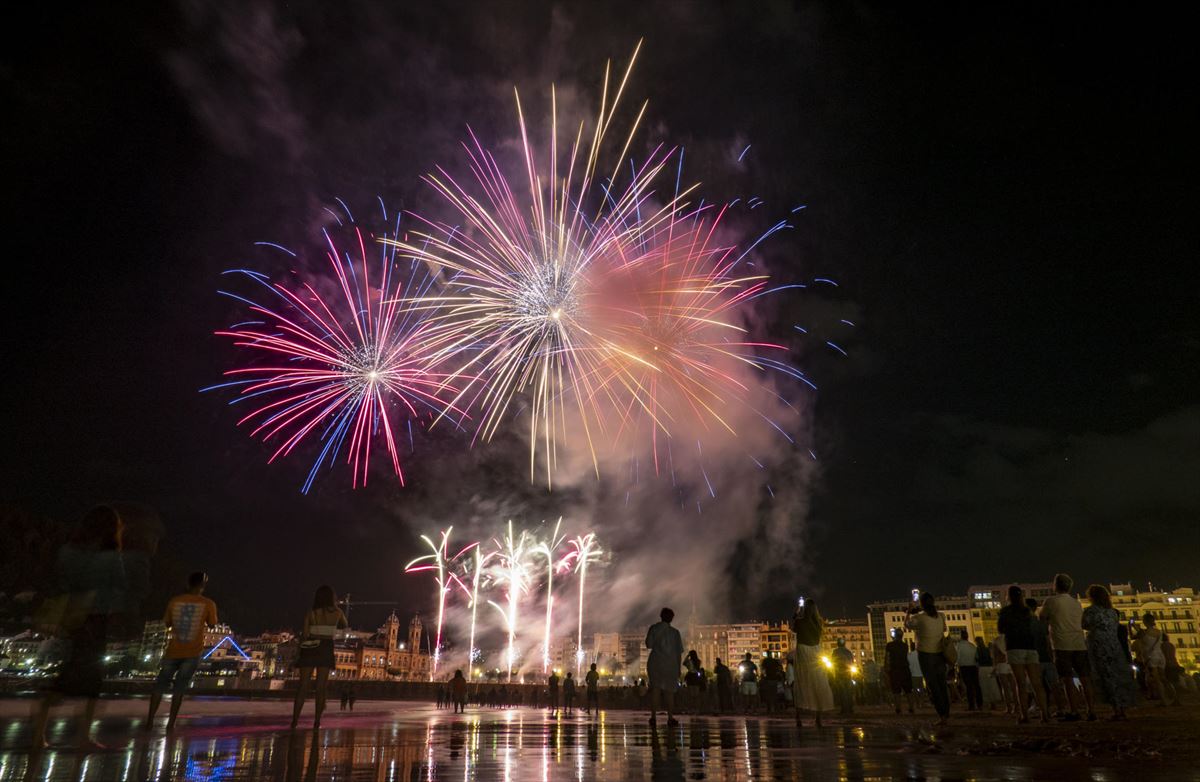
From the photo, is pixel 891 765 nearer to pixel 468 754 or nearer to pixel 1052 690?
pixel 468 754

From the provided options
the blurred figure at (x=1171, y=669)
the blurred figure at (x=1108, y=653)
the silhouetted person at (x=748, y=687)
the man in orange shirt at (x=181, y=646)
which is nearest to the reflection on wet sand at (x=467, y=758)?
the man in orange shirt at (x=181, y=646)

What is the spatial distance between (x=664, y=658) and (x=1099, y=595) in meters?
5.77

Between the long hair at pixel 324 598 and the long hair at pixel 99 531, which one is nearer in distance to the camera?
the long hair at pixel 99 531

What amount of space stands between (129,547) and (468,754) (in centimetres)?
369

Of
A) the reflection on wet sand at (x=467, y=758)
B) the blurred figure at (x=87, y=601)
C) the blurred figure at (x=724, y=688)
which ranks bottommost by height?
the reflection on wet sand at (x=467, y=758)

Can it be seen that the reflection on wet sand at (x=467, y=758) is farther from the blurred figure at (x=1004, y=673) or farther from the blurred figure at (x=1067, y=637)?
the blurred figure at (x=1004, y=673)

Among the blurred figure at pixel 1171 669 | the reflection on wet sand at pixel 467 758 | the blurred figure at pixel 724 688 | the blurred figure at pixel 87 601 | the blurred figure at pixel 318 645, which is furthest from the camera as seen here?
the blurred figure at pixel 724 688

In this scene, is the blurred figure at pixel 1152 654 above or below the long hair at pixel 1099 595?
below

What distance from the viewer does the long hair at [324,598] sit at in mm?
8336

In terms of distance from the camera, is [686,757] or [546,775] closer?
[546,775]

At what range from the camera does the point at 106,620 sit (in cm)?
617

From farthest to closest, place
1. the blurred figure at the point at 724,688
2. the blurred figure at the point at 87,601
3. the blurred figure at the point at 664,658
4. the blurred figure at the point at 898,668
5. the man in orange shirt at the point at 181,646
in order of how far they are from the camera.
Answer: the blurred figure at the point at 724,688
the blurred figure at the point at 898,668
the blurred figure at the point at 664,658
the man in orange shirt at the point at 181,646
the blurred figure at the point at 87,601

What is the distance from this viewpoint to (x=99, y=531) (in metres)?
6.23

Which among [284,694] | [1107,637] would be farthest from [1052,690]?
[284,694]
